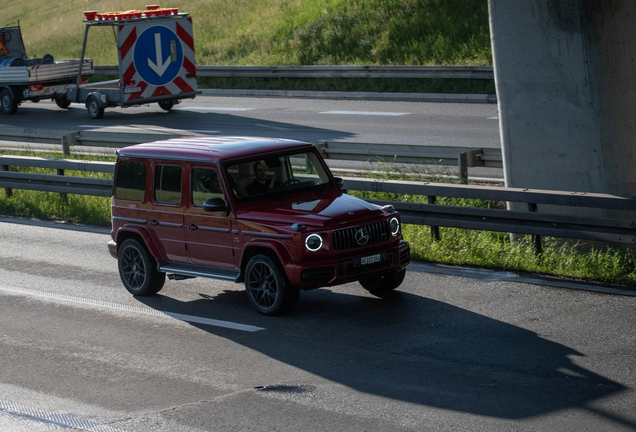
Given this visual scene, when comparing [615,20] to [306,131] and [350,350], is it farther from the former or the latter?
[306,131]

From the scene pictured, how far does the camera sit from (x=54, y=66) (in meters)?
28.8

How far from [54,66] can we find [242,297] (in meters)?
21.3

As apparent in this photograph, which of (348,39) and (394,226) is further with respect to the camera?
(348,39)

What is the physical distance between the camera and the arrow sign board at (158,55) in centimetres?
2491

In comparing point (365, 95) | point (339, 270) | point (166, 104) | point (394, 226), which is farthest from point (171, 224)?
point (365, 95)

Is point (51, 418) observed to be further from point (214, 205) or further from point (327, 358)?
point (214, 205)

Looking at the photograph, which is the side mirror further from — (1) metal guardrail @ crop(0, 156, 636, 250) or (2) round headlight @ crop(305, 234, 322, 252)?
(1) metal guardrail @ crop(0, 156, 636, 250)

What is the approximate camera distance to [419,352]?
24.6 ft

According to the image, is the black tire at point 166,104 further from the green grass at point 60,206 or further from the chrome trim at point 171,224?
the chrome trim at point 171,224

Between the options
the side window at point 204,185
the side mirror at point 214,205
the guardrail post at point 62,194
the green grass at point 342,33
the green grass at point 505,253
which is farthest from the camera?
the green grass at point 342,33

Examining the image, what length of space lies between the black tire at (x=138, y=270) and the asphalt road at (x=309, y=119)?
30.7 feet

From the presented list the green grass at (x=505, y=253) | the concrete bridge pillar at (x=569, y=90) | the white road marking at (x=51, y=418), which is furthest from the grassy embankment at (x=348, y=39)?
the white road marking at (x=51, y=418)

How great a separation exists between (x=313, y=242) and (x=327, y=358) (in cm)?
129

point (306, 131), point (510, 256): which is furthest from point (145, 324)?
point (306, 131)
